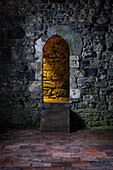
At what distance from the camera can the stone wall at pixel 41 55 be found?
13.1 ft

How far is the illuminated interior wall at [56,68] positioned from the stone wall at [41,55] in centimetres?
196

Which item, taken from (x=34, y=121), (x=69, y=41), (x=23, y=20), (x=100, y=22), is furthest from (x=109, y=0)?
(x=34, y=121)

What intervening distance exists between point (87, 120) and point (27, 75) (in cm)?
185

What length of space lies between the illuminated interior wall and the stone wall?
6.43ft

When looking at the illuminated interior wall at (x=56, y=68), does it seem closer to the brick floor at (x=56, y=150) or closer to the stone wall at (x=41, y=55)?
the stone wall at (x=41, y=55)

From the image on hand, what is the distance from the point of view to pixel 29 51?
4.04m

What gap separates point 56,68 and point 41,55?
2.11 m

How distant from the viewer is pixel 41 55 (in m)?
4.04

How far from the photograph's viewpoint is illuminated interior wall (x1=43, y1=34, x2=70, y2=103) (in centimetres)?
602

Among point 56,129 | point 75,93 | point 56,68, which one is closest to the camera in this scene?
point 56,129

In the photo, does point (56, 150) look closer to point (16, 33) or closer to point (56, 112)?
point (56, 112)

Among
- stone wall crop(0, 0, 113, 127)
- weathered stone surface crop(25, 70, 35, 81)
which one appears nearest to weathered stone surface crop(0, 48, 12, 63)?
stone wall crop(0, 0, 113, 127)

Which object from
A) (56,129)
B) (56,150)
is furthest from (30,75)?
(56,150)

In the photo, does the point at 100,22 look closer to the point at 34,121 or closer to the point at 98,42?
the point at 98,42
